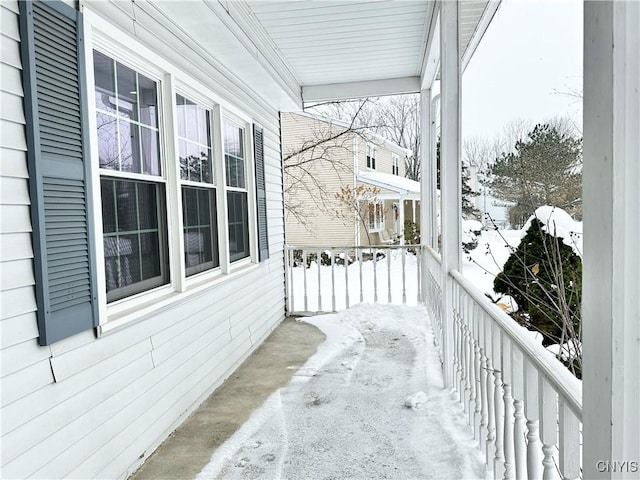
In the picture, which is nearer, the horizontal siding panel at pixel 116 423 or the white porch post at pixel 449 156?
the horizontal siding panel at pixel 116 423

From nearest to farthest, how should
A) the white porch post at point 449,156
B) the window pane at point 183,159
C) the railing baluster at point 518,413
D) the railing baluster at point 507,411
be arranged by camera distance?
1. the railing baluster at point 518,413
2. the railing baluster at point 507,411
3. the white porch post at point 449,156
4. the window pane at point 183,159

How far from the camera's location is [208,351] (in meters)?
3.71

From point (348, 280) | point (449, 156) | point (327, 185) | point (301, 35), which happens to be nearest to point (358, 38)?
point (301, 35)

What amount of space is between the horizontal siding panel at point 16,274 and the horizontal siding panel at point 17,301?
20 mm

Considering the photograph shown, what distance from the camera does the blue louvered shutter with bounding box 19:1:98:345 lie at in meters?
1.83

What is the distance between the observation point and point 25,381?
180cm

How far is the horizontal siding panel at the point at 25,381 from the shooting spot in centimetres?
170

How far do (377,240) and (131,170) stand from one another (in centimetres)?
1259

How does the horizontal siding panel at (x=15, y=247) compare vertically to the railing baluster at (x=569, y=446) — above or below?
above

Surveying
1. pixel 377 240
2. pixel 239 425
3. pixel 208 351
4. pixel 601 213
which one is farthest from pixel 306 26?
pixel 377 240

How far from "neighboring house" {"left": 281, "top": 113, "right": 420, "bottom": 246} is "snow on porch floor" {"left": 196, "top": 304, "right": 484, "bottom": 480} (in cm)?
921

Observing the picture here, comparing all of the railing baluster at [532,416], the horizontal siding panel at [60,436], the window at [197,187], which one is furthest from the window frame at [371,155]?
the railing baluster at [532,416]

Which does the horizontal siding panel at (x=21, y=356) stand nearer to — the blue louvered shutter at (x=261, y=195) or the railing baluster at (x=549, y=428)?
the railing baluster at (x=549, y=428)

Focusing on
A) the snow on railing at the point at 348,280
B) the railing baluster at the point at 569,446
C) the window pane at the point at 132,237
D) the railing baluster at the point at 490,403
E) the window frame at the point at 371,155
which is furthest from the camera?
the window frame at the point at 371,155
